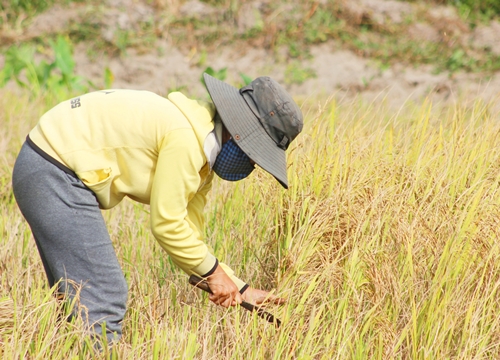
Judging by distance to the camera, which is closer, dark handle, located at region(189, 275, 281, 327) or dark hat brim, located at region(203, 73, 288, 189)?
dark hat brim, located at region(203, 73, 288, 189)

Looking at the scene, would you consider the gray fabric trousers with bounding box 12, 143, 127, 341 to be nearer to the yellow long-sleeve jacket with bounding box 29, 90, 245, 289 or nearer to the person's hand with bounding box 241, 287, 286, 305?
the yellow long-sleeve jacket with bounding box 29, 90, 245, 289

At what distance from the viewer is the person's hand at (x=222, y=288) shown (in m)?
2.21

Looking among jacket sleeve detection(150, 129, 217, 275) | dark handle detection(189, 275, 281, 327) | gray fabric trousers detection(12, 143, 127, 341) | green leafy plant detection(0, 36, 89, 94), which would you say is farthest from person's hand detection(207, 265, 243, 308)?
green leafy plant detection(0, 36, 89, 94)

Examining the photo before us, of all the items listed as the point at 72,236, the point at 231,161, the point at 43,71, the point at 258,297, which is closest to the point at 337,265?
the point at 258,297

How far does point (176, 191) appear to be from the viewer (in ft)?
6.69

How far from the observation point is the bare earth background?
5.63m

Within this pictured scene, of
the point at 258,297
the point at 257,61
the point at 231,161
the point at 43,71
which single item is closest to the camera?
the point at 231,161

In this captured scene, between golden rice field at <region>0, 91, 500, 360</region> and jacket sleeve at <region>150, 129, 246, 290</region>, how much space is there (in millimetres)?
288

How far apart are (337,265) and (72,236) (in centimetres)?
93

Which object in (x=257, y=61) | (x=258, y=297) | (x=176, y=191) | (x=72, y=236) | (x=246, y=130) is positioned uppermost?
(x=246, y=130)

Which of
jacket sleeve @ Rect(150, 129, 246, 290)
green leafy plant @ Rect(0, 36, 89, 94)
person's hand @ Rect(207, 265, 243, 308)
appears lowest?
green leafy plant @ Rect(0, 36, 89, 94)

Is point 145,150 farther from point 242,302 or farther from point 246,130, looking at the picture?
point 242,302

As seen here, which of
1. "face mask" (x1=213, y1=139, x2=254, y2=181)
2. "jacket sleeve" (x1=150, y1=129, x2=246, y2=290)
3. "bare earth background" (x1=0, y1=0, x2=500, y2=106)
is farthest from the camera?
"bare earth background" (x1=0, y1=0, x2=500, y2=106)

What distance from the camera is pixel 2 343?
2.15 m
